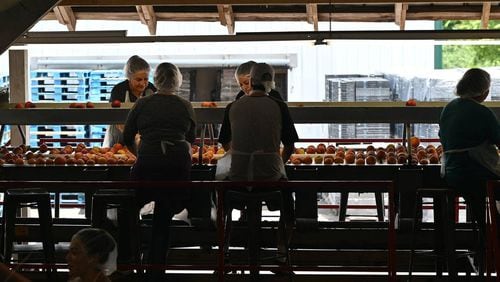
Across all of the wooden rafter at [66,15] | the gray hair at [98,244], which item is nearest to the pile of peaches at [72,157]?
the gray hair at [98,244]

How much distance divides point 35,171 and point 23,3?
2.58m

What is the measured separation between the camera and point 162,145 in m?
7.95

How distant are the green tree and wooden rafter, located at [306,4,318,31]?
15.8 meters

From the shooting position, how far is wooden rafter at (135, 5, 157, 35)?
12.9 metres

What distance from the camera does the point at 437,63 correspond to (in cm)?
2438

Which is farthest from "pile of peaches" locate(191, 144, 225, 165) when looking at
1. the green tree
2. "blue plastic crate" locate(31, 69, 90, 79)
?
the green tree

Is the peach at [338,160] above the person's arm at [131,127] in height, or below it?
below

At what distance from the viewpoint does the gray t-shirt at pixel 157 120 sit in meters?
7.96

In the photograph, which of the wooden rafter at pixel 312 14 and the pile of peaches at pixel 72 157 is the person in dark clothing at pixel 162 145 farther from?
the wooden rafter at pixel 312 14

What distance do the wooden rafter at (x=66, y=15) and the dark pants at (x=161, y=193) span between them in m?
5.44

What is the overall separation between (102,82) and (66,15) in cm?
405

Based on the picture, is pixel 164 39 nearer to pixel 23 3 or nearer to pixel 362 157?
pixel 362 157

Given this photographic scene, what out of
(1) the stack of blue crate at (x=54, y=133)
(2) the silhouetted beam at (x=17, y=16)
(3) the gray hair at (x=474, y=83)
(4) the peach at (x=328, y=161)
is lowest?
(4) the peach at (x=328, y=161)

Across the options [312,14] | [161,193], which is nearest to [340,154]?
[161,193]
